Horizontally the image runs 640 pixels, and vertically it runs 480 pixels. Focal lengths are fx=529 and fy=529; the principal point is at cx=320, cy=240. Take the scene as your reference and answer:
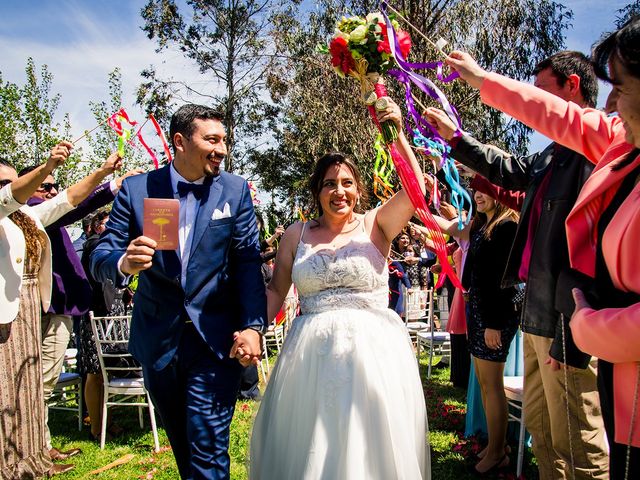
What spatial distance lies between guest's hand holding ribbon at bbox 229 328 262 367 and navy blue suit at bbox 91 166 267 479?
92 millimetres

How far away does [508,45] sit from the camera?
1612cm

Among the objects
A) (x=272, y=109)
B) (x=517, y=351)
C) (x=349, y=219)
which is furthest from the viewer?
(x=272, y=109)

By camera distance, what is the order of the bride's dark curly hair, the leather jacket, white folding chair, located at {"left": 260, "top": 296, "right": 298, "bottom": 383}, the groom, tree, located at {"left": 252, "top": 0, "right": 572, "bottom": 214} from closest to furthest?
the leather jacket < the groom < the bride's dark curly hair < white folding chair, located at {"left": 260, "top": 296, "right": 298, "bottom": 383} < tree, located at {"left": 252, "top": 0, "right": 572, "bottom": 214}

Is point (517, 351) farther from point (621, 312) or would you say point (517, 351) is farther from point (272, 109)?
point (272, 109)

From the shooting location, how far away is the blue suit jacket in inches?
112

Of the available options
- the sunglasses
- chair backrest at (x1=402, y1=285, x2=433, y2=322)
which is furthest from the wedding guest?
chair backrest at (x1=402, y1=285, x2=433, y2=322)

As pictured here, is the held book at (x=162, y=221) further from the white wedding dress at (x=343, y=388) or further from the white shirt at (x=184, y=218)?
the white wedding dress at (x=343, y=388)

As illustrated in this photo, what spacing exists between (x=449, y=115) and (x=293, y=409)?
194 cm

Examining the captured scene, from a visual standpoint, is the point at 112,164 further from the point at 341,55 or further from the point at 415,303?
the point at 415,303

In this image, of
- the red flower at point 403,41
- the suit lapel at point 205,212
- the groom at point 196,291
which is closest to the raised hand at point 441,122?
the red flower at point 403,41

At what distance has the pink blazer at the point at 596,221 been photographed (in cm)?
155

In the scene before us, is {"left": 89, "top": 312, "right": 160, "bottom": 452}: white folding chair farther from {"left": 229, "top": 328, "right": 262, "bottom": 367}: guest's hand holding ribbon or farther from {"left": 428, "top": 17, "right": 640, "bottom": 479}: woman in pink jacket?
{"left": 428, "top": 17, "right": 640, "bottom": 479}: woman in pink jacket

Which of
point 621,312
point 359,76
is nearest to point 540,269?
point 621,312

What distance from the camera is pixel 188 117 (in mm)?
3021
